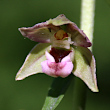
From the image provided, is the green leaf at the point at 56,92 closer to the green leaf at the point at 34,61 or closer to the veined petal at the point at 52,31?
the green leaf at the point at 34,61

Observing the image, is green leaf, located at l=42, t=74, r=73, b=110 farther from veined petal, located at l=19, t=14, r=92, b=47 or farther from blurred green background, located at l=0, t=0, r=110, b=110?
blurred green background, located at l=0, t=0, r=110, b=110

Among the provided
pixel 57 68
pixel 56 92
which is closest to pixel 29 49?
pixel 56 92

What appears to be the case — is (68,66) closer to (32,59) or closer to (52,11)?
(32,59)

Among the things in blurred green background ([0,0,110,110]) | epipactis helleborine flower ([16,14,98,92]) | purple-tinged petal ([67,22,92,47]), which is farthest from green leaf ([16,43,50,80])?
blurred green background ([0,0,110,110])

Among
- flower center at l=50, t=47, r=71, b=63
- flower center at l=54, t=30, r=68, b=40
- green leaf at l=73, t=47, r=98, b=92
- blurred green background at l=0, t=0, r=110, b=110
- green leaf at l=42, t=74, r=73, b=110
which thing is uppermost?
flower center at l=54, t=30, r=68, b=40
